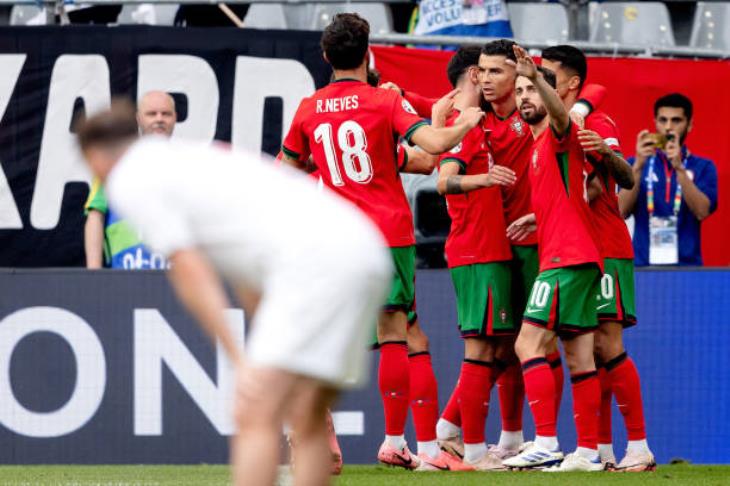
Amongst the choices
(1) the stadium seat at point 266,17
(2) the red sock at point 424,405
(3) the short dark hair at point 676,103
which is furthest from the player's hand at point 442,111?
(1) the stadium seat at point 266,17

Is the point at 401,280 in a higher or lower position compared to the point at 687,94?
lower

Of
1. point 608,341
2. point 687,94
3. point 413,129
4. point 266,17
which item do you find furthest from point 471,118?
point 266,17

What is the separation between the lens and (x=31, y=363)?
32.5ft

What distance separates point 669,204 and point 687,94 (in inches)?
44.2

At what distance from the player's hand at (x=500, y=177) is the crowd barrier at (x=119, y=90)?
3.02m

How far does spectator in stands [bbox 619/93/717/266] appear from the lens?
1018 cm

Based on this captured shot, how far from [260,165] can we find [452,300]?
19.2ft

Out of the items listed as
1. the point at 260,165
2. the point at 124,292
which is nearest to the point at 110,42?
the point at 124,292

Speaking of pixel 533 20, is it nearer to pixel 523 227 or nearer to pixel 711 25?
pixel 711 25

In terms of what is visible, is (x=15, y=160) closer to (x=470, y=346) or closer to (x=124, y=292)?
(x=124, y=292)

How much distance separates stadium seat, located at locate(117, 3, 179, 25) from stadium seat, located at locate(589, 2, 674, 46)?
3.64 metres

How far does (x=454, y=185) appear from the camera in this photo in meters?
7.82

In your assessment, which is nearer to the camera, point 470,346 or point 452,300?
point 470,346

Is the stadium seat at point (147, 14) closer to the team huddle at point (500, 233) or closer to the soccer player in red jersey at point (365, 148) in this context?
the team huddle at point (500, 233)
